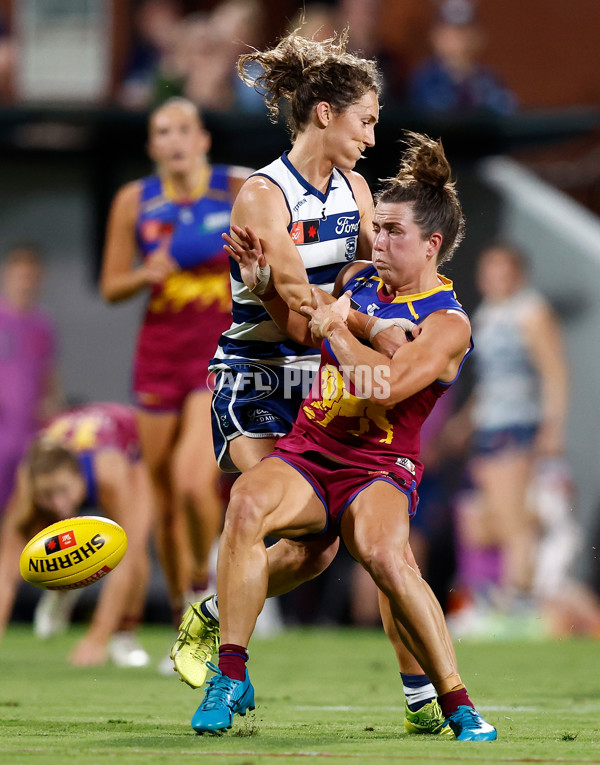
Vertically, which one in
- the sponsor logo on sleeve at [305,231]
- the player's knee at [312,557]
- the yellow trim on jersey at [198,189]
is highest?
the yellow trim on jersey at [198,189]

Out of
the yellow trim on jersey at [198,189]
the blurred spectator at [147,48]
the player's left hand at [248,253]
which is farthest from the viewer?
the blurred spectator at [147,48]

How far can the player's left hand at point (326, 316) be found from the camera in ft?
15.3

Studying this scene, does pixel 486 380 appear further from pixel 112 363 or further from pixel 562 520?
pixel 112 363

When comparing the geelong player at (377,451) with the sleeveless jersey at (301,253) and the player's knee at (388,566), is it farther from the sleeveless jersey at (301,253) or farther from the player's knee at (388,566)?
the sleeveless jersey at (301,253)

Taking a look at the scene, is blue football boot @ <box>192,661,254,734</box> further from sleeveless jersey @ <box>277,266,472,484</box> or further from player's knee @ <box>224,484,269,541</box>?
sleeveless jersey @ <box>277,266,472,484</box>

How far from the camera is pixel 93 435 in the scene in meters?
9.24

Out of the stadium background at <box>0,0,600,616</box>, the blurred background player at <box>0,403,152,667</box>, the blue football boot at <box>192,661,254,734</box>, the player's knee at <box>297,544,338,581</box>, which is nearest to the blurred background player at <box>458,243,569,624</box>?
the stadium background at <box>0,0,600,616</box>

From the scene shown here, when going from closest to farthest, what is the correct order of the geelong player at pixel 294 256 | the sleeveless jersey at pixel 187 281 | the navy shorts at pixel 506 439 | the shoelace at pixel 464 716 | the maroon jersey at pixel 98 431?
the shoelace at pixel 464 716, the geelong player at pixel 294 256, the sleeveless jersey at pixel 187 281, the maroon jersey at pixel 98 431, the navy shorts at pixel 506 439

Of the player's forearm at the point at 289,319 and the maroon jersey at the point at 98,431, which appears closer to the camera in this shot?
the player's forearm at the point at 289,319

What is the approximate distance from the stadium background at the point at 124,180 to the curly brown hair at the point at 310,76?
6.12 meters

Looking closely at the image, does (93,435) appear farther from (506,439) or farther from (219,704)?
(219,704)

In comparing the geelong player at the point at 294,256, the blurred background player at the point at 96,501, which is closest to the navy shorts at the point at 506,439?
the blurred background player at the point at 96,501

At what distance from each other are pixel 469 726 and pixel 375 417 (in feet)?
3.51

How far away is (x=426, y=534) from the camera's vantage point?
1188 cm
